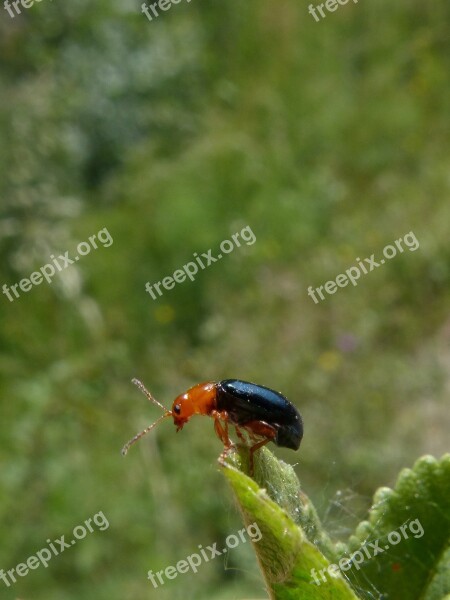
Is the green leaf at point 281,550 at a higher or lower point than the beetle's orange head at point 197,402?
lower

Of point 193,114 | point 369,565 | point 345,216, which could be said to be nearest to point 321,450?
point 345,216

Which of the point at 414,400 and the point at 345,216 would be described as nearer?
the point at 414,400

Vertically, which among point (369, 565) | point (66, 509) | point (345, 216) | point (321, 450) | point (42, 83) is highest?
point (42, 83)

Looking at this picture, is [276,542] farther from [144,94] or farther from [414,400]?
[144,94]

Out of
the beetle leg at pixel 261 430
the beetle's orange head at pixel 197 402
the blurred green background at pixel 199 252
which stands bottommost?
the beetle leg at pixel 261 430

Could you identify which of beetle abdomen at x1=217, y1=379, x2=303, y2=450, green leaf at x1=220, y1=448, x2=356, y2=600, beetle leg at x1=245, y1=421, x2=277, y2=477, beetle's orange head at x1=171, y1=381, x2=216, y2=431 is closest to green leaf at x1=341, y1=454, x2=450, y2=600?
green leaf at x1=220, y1=448, x2=356, y2=600

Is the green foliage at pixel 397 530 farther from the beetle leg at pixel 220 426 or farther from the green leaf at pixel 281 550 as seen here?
the beetle leg at pixel 220 426

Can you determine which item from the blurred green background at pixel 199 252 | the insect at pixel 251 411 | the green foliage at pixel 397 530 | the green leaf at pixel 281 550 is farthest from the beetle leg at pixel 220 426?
the blurred green background at pixel 199 252
